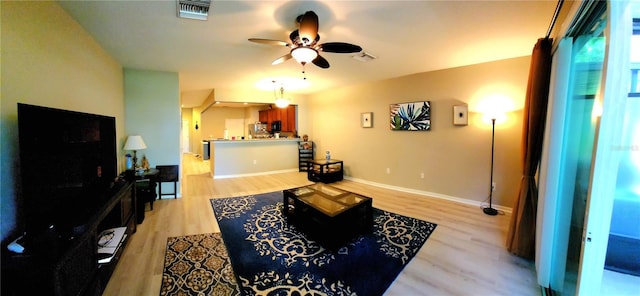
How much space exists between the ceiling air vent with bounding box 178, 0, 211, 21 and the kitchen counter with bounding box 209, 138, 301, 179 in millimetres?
4368

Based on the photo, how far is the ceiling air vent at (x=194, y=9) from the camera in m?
1.92

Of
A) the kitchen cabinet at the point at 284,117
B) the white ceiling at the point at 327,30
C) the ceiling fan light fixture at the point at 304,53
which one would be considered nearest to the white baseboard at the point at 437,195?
the white ceiling at the point at 327,30

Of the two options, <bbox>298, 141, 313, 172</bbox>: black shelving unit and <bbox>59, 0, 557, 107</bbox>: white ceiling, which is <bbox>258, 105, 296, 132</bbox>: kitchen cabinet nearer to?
<bbox>298, 141, 313, 172</bbox>: black shelving unit

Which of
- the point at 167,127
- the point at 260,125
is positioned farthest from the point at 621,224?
the point at 260,125

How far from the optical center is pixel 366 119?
5371 millimetres

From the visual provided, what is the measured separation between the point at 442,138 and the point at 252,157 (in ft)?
15.7

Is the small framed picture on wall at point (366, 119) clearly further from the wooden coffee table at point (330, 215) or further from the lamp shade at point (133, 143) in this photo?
the lamp shade at point (133, 143)

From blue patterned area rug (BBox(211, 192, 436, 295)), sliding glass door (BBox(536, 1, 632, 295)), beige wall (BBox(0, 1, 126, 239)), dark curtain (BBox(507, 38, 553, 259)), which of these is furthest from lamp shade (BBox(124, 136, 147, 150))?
dark curtain (BBox(507, 38, 553, 259))

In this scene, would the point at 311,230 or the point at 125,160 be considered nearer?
the point at 311,230

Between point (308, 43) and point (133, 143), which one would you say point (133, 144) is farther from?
point (308, 43)

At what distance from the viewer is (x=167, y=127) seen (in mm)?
4277

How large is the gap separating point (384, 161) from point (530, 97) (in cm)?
310

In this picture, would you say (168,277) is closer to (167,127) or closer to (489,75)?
(167,127)

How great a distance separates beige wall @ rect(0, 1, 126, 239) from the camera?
56.9 inches
